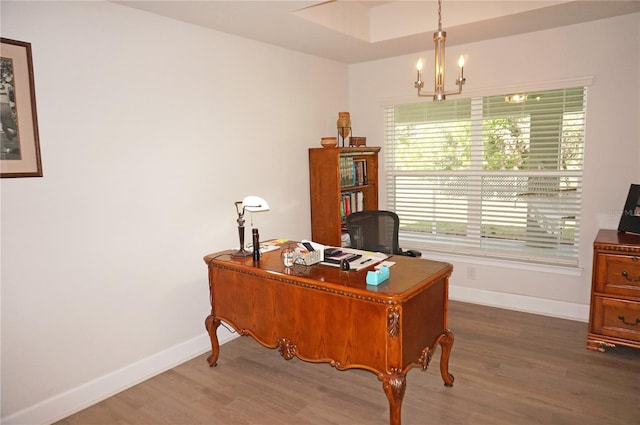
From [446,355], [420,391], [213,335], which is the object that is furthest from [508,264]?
[213,335]

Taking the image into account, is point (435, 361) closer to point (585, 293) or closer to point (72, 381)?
point (585, 293)

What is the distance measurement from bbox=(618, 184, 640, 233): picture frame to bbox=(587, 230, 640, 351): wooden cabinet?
0.12 metres

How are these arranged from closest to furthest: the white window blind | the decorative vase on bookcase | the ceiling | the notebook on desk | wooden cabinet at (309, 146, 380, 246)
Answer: the notebook on desk < the ceiling < the white window blind < wooden cabinet at (309, 146, 380, 246) < the decorative vase on bookcase

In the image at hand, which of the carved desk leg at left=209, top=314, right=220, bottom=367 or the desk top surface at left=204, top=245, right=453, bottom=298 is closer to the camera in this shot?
the desk top surface at left=204, top=245, right=453, bottom=298

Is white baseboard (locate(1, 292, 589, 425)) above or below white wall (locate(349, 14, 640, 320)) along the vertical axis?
below

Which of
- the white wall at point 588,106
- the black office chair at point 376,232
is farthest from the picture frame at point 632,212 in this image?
the black office chair at point 376,232

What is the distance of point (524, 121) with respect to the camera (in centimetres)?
388

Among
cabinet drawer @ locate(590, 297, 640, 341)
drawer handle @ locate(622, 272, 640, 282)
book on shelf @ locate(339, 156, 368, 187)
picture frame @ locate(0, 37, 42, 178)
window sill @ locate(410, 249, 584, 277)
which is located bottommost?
cabinet drawer @ locate(590, 297, 640, 341)

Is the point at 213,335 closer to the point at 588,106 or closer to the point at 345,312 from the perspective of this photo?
the point at 345,312

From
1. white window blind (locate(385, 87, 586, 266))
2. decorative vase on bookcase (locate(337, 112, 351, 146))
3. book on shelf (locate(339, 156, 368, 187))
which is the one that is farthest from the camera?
decorative vase on bookcase (locate(337, 112, 351, 146))

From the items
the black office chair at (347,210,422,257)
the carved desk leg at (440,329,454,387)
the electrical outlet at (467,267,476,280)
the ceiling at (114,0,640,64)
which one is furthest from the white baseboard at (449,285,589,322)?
the ceiling at (114,0,640,64)

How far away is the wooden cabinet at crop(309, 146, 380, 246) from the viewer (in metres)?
4.14

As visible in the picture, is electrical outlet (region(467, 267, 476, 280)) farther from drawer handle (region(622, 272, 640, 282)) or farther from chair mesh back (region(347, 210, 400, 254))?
drawer handle (region(622, 272, 640, 282))

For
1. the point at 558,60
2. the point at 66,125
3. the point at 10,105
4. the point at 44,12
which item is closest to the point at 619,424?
the point at 558,60
